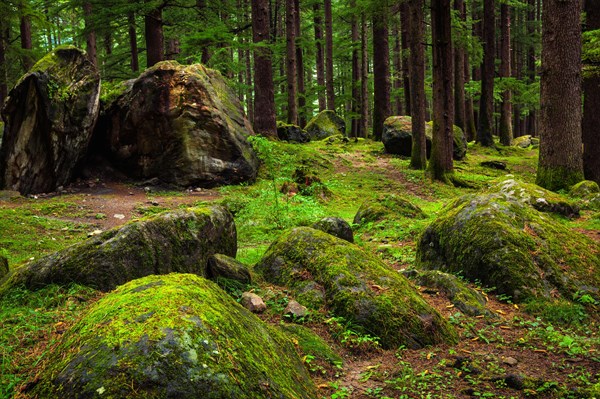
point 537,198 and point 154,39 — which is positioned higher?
point 154,39

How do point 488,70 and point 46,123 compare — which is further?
point 488,70

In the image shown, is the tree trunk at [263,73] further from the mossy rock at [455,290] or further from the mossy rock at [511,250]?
the mossy rock at [455,290]

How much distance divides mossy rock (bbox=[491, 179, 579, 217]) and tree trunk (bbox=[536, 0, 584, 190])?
2.24m

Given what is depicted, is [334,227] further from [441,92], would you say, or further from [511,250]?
[441,92]

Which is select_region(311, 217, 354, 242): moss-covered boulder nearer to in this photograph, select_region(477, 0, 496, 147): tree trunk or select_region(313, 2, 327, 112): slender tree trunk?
select_region(477, 0, 496, 147): tree trunk

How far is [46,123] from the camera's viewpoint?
1102 cm

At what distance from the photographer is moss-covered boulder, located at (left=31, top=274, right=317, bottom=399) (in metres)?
2.01

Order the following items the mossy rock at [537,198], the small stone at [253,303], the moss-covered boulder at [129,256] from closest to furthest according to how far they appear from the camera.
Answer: the moss-covered boulder at [129,256]
the small stone at [253,303]
the mossy rock at [537,198]

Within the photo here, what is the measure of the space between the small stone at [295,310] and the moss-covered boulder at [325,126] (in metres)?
21.1

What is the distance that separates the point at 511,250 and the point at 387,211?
4.32m

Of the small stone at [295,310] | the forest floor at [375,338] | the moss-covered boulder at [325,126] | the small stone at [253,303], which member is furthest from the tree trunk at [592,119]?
the moss-covered boulder at [325,126]

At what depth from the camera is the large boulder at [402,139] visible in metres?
18.8

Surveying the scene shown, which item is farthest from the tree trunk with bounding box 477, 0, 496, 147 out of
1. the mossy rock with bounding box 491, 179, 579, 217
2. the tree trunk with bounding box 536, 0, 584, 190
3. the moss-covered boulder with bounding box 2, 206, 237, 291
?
the moss-covered boulder with bounding box 2, 206, 237, 291

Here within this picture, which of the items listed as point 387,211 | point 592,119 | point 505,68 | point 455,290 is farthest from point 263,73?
point 505,68
